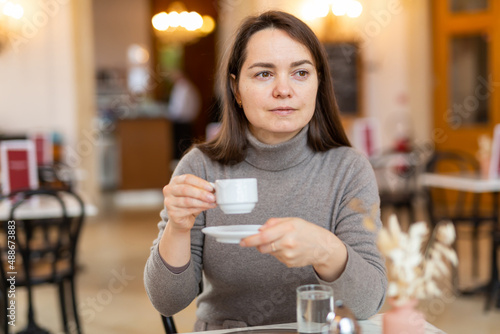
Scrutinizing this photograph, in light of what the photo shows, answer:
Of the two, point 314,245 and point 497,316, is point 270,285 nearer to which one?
point 314,245

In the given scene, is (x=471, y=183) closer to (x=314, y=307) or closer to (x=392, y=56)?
(x=314, y=307)

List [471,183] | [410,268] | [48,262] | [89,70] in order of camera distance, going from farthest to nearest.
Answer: [89,70]
[471,183]
[48,262]
[410,268]

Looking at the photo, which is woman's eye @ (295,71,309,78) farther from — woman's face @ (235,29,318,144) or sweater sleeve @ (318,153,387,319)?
sweater sleeve @ (318,153,387,319)

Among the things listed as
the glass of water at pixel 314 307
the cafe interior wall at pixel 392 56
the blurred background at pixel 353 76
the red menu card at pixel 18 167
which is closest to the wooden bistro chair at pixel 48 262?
the red menu card at pixel 18 167

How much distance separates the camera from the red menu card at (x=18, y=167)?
11.7 feet

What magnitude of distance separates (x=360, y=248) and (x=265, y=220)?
0.27m

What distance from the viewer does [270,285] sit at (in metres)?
1.48

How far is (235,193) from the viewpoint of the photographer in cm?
113

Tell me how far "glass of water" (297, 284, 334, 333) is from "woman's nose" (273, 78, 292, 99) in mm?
501

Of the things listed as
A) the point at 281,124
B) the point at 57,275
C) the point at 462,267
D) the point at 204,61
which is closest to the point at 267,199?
the point at 281,124

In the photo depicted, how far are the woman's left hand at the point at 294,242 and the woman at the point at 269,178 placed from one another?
163 mm

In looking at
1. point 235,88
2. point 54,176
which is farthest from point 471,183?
point 54,176

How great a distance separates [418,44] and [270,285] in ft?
20.6

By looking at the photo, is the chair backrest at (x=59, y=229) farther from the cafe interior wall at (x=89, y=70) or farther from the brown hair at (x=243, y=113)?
the cafe interior wall at (x=89, y=70)
